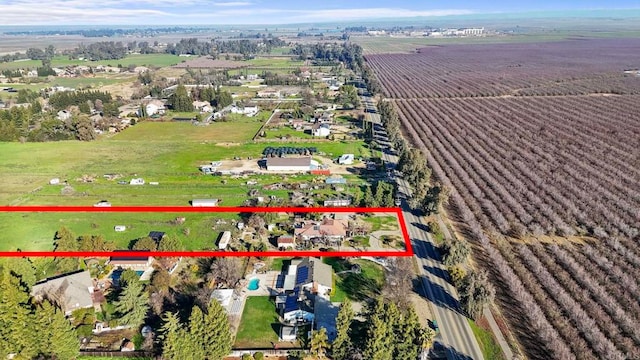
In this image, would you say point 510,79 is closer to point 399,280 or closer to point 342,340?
point 399,280

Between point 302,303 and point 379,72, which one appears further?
point 379,72

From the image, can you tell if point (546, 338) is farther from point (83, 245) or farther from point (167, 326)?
point (83, 245)

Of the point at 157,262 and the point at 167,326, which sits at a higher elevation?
the point at 167,326

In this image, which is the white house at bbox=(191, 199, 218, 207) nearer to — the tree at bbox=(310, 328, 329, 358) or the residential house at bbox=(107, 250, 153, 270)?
the residential house at bbox=(107, 250, 153, 270)

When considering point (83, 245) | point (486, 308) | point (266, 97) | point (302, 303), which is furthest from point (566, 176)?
point (266, 97)

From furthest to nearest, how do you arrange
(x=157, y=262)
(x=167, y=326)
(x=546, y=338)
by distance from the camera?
(x=157, y=262)
(x=546, y=338)
(x=167, y=326)

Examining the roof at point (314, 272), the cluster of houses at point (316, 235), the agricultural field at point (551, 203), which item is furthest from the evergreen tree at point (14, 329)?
the agricultural field at point (551, 203)
